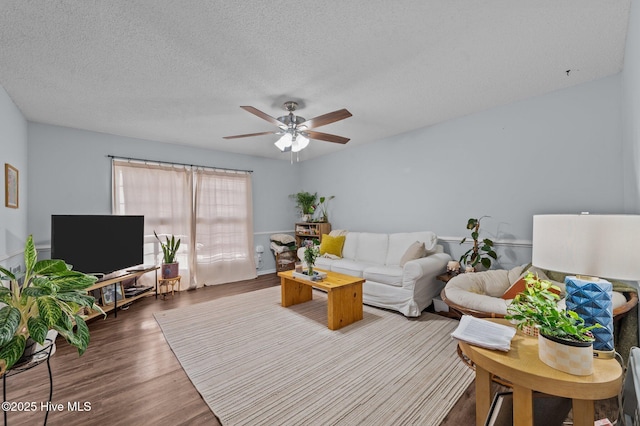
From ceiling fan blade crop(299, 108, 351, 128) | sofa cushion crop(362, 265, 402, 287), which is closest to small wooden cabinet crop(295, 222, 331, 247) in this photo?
sofa cushion crop(362, 265, 402, 287)

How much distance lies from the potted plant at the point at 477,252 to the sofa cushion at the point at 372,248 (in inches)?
43.4

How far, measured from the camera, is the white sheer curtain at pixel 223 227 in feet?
15.3

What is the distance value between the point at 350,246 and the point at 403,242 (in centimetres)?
95

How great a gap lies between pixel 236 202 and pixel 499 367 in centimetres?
473

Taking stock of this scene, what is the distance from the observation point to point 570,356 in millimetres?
1026

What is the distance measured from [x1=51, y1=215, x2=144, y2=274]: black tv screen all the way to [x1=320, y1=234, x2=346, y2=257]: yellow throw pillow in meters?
2.71

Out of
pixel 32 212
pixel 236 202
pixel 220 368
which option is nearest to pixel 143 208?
pixel 32 212

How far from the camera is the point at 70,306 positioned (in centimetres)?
118

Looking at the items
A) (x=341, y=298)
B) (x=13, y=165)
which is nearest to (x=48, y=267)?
(x=341, y=298)

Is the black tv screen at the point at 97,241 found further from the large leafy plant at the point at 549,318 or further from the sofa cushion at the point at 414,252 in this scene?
the large leafy plant at the point at 549,318

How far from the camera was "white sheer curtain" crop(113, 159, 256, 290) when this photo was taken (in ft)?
13.3

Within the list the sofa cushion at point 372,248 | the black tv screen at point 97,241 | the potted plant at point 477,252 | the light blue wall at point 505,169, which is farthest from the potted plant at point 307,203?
the potted plant at point 477,252

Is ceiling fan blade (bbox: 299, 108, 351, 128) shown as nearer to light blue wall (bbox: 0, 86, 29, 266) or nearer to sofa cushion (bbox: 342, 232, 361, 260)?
sofa cushion (bbox: 342, 232, 361, 260)

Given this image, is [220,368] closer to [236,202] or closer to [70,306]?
[70,306]
